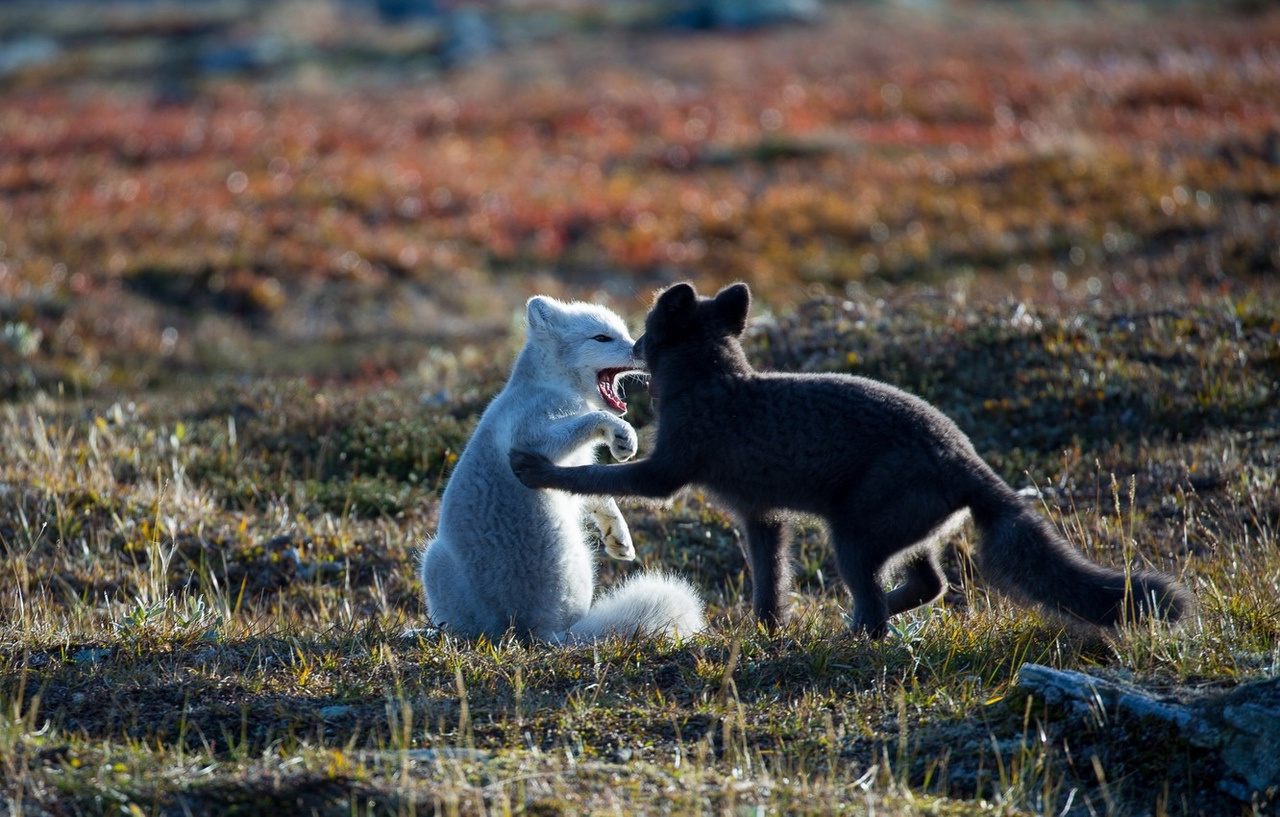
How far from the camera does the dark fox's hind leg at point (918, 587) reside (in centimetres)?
607

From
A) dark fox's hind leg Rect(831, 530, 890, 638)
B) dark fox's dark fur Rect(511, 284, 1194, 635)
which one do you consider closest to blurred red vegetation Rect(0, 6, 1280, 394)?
dark fox's dark fur Rect(511, 284, 1194, 635)

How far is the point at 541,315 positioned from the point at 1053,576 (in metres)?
2.95

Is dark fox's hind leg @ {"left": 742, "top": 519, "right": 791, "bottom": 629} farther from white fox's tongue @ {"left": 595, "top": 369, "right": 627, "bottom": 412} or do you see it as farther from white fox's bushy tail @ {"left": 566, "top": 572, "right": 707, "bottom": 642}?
white fox's tongue @ {"left": 595, "top": 369, "right": 627, "bottom": 412}

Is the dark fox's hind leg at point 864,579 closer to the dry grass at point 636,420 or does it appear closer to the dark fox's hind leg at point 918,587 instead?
the dry grass at point 636,420

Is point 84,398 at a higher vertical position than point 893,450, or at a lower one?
lower

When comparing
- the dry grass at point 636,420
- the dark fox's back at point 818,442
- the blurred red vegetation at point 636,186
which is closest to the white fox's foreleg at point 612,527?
the dry grass at point 636,420

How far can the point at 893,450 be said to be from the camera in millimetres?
5414

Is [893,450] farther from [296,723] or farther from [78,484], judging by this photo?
[78,484]

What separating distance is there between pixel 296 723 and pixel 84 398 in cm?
910

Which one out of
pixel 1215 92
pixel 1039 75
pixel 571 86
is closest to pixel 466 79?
pixel 571 86

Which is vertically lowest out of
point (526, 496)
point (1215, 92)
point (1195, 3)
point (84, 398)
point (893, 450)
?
point (84, 398)

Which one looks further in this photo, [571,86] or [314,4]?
[314,4]

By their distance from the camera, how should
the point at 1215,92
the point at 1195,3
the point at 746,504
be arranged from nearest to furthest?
the point at 746,504, the point at 1215,92, the point at 1195,3

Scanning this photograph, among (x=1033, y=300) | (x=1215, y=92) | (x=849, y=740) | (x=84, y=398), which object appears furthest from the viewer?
(x=1215, y=92)
